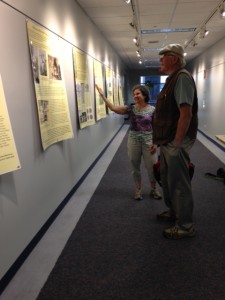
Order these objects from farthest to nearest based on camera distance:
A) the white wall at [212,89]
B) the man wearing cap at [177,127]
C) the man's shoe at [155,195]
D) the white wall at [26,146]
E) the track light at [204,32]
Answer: the white wall at [212,89], the track light at [204,32], the man's shoe at [155,195], the man wearing cap at [177,127], the white wall at [26,146]

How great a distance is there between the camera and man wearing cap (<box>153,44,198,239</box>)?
7.50 feet

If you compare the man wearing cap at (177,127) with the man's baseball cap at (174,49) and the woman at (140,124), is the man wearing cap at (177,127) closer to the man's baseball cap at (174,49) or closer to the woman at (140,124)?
the man's baseball cap at (174,49)

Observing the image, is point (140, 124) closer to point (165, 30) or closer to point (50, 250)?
point (50, 250)

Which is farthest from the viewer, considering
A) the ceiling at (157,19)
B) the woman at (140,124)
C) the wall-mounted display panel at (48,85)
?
the ceiling at (157,19)

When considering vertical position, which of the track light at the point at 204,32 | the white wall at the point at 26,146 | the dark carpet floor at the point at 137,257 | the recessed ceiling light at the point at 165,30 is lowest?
the dark carpet floor at the point at 137,257

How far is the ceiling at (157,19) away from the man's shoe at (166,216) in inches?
104

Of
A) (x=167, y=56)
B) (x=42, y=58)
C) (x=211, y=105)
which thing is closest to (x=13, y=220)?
(x=42, y=58)

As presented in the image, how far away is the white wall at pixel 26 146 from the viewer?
78.9 inches

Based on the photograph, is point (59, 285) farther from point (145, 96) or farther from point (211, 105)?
point (211, 105)

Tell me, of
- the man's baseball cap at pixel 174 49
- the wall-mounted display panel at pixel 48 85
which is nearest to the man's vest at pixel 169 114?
the man's baseball cap at pixel 174 49

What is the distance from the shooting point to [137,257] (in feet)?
7.52

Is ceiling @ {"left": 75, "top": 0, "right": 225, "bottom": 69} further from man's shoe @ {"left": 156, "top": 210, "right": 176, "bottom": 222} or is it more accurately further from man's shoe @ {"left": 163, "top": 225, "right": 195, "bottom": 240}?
man's shoe @ {"left": 163, "top": 225, "right": 195, "bottom": 240}

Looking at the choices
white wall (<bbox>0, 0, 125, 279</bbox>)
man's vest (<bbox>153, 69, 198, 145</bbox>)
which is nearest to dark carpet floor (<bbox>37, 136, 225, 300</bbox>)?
white wall (<bbox>0, 0, 125, 279</bbox>)

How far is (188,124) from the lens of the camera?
90.6 inches
